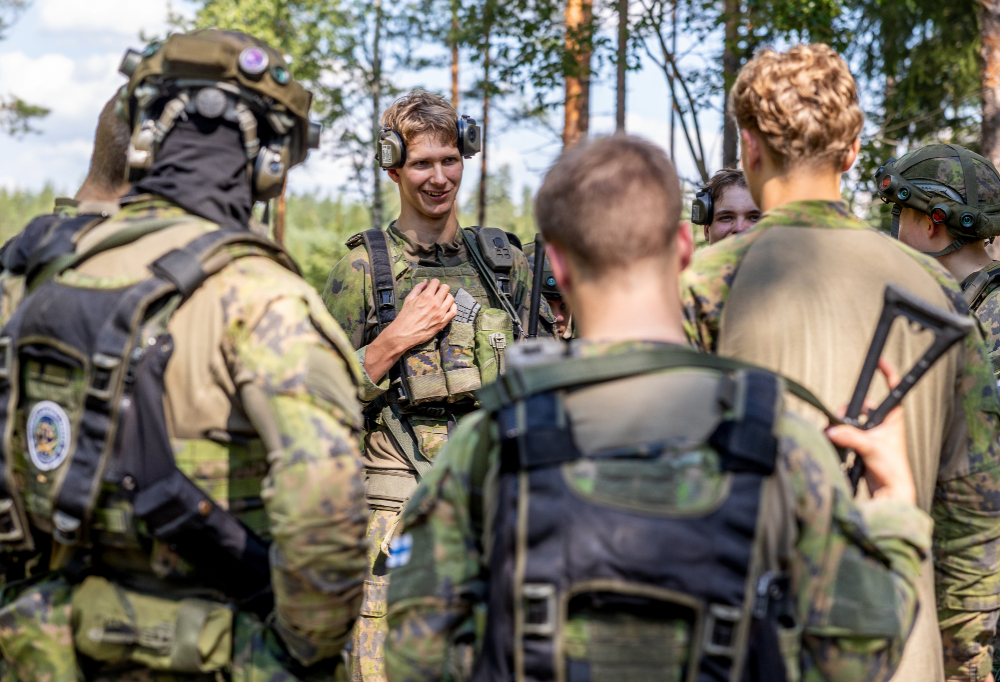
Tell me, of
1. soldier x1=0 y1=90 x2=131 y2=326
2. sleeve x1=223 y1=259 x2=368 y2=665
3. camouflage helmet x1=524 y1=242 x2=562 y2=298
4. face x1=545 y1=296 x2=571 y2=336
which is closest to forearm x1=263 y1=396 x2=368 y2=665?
sleeve x1=223 y1=259 x2=368 y2=665

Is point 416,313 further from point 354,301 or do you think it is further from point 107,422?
point 107,422

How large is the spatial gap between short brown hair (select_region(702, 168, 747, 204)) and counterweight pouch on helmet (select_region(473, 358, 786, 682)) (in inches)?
131

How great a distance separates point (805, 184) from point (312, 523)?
156 cm

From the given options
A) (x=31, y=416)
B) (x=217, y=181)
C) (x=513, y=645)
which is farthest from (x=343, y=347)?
(x=513, y=645)

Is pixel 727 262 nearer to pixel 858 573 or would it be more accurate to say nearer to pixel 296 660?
pixel 858 573

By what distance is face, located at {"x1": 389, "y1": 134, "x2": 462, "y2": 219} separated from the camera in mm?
4621

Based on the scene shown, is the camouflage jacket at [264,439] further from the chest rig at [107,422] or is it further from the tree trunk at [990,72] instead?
the tree trunk at [990,72]

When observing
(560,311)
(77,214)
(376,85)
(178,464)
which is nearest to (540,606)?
(178,464)

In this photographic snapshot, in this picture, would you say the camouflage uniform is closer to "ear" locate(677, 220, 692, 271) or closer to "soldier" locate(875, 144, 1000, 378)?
"soldier" locate(875, 144, 1000, 378)

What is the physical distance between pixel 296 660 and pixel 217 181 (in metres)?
1.27

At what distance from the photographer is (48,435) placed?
7.54ft

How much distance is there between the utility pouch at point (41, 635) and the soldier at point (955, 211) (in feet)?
12.0

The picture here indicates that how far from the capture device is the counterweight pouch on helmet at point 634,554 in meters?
1.69

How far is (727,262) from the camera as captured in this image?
2555 millimetres
